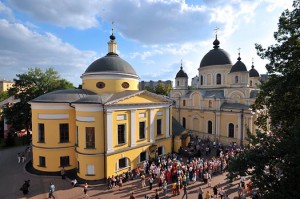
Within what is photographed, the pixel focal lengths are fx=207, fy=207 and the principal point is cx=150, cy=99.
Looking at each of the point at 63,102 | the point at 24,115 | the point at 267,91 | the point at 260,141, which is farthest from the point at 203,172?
the point at 24,115

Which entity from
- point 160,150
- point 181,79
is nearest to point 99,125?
point 160,150

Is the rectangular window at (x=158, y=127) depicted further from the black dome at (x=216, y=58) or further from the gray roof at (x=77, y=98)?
the black dome at (x=216, y=58)

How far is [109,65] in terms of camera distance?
A: 23.1 metres

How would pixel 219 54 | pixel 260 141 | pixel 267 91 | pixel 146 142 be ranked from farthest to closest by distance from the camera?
1. pixel 219 54
2. pixel 146 142
3. pixel 267 91
4. pixel 260 141

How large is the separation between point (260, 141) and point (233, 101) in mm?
23558

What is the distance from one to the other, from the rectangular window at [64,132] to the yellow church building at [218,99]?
21.0m

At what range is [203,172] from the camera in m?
19.3

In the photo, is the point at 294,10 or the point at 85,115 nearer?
the point at 294,10

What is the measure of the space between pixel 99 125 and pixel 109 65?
7.49 metres

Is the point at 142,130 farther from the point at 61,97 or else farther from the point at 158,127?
the point at 61,97

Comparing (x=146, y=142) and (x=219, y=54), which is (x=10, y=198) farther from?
(x=219, y=54)

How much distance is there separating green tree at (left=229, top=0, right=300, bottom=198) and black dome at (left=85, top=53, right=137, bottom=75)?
565 inches

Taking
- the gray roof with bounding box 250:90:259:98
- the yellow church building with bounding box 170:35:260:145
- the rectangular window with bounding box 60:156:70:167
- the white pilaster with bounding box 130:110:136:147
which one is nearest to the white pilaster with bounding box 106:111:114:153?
the white pilaster with bounding box 130:110:136:147

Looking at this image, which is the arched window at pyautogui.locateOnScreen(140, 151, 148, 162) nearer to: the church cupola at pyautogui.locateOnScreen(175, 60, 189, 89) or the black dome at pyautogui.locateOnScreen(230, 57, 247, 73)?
the black dome at pyautogui.locateOnScreen(230, 57, 247, 73)
